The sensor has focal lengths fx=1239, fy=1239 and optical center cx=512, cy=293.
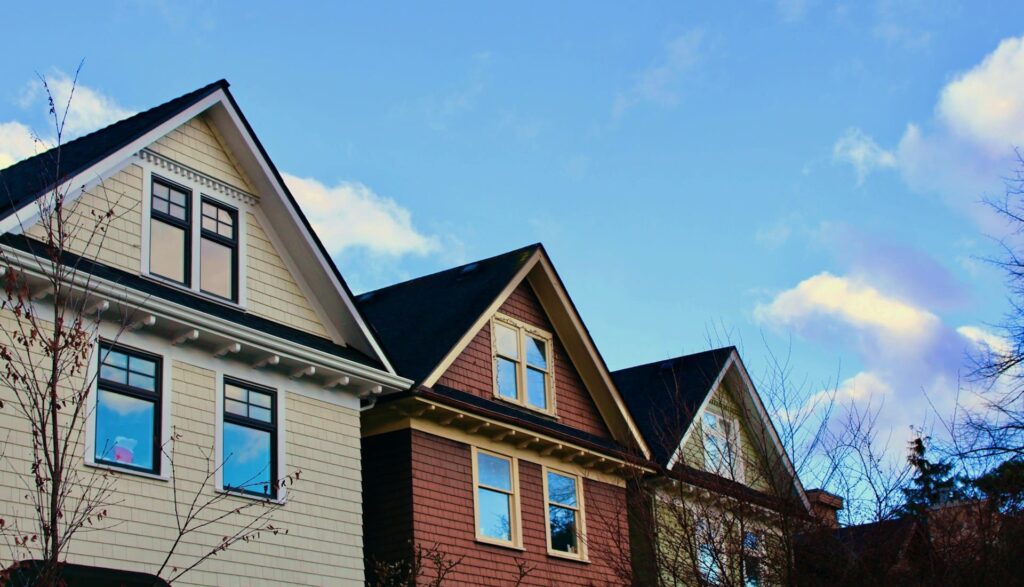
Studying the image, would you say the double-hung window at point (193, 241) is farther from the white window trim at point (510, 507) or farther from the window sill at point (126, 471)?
the white window trim at point (510, 507)

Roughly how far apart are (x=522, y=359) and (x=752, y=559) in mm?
8040

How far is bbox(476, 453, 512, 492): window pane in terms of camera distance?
21.4 metres

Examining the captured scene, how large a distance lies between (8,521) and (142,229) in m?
4.45

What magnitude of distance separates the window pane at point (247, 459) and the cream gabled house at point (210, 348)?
0.02m

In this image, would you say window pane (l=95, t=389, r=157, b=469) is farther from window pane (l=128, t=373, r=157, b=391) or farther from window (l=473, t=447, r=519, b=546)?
window (l=473, t=447, r=519, b=546)

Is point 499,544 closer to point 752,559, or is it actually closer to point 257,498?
point 257,498

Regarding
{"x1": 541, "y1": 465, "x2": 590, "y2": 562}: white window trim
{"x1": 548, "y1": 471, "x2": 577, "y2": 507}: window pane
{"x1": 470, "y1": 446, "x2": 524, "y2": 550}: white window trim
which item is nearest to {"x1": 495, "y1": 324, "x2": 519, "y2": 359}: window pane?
{"x1": 470, "y1": 446, "x2": 524, "y2": 550}: white window trim

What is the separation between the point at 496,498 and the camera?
21.6 m

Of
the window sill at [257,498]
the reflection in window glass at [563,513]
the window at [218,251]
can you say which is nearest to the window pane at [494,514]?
the reflection in window glass at [563,513]

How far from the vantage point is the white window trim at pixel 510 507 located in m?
20.8

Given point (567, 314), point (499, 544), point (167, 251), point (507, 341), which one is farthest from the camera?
point (567, 314)

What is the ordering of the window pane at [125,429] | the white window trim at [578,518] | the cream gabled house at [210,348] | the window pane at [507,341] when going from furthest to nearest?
the window pane at [507,341] < the white window trim at [578,518] < the cream gabled house at [210,348] < the window pane at [125,429]

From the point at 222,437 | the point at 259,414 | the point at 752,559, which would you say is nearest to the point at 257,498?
the point at 222,437

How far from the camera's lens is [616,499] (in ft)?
80.0
